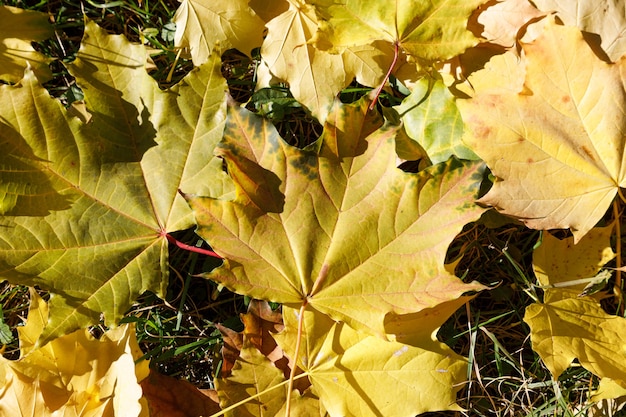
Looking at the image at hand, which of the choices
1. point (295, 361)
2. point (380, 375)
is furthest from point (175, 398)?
point (380, 375)

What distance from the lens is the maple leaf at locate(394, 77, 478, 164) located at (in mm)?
1308

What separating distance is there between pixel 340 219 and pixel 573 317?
56cm

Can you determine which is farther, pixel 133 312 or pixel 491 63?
pixel 133 312

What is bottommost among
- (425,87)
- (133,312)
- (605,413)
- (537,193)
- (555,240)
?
(605,413)

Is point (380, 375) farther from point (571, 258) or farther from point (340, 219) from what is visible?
point (571, 258)

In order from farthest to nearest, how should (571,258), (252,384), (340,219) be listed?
(571,258), (252,384), (340,219)

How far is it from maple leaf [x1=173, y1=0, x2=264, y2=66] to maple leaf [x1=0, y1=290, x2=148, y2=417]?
0.63 metres

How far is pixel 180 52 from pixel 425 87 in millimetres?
564

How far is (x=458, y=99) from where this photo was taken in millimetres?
1261

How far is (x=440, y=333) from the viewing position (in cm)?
147

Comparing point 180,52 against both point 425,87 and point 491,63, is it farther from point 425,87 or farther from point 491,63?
point 491,63

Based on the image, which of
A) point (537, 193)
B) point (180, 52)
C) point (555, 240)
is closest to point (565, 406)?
point (555, 240)

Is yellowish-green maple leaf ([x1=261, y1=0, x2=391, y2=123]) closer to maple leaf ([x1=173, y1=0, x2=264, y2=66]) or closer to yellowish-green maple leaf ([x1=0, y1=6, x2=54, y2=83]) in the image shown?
maple leaf ([x1=173, y1=0, x2=264, y2=66])

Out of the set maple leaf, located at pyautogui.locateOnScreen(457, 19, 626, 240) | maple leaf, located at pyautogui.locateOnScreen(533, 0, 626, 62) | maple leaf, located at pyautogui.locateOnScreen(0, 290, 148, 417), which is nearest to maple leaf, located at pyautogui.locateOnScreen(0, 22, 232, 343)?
maple leaf, located at pyautogui.locateOnScreen(0, 290, 148, 417)
